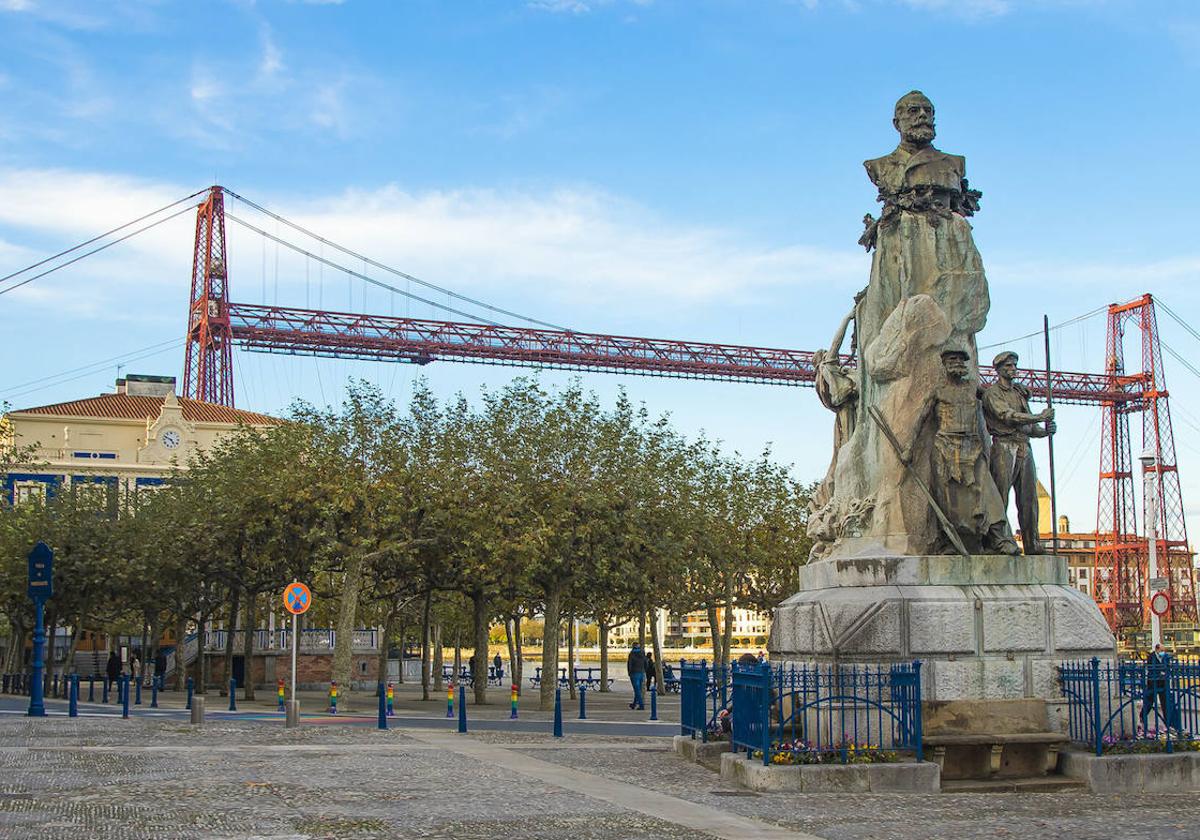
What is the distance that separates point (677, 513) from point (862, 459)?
22313mm

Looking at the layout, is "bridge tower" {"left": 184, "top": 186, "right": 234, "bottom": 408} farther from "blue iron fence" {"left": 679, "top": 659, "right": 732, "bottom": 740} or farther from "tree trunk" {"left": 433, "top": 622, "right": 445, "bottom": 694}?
"blue iron fence" {"left": 679, "top": 659, "right": 732, "bottom": 740}

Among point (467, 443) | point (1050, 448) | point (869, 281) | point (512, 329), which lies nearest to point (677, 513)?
point (467, 443)

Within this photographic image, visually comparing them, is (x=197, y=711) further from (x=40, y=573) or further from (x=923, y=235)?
(x=923, y=235)

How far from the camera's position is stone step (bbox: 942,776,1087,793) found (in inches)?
548

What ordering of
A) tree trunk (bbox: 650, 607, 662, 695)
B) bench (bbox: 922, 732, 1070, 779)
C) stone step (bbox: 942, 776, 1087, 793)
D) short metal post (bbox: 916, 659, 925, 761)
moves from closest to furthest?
short metal post (bbox: 916, 659, 925, 761)
stone step (bbox: 942, 776, 1087, 793)
bench (bbox: 922, 732, 1070, 779)
tree trunk (bbox: 650, 607, 662, 695)

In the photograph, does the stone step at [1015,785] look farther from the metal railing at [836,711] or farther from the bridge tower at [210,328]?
the bridge tower at [210,328]

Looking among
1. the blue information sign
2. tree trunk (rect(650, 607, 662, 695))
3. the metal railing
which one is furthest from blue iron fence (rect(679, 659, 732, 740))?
tree trunk (rect(650, 607, 662, 695))

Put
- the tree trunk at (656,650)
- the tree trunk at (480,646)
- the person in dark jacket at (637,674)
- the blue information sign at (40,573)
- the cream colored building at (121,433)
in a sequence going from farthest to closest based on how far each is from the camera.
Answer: the cream colored building at (121,433) → the tree trunk at (656,650) → the tree trunk at (480,646) → the person in dark jacket at (637,674) → the blue information sign at (40,573)

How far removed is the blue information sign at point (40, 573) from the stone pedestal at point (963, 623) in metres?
17.6

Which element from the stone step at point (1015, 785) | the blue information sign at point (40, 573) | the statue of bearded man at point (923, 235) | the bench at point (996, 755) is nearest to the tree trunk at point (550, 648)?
the blue information sign at point (40, 573)

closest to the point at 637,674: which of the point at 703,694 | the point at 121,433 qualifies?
the point at 703,694

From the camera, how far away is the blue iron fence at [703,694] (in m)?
17.3

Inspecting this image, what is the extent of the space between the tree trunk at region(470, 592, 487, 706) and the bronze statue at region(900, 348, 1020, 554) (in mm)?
23534

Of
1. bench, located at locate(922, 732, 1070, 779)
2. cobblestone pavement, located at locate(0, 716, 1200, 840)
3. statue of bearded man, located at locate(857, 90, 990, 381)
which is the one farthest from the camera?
statue of bearded man, located at locate(857, 90, 990, 381)
